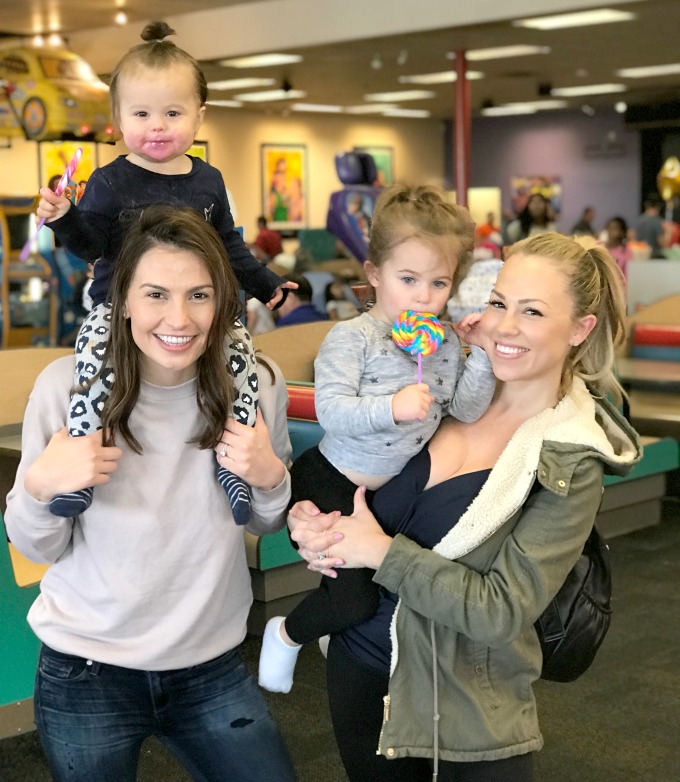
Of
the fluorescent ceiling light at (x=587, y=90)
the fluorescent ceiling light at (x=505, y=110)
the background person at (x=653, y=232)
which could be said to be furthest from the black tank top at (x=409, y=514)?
the fluorescent ceiling light at (x=505, y=110)

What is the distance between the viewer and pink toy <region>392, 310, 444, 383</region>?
6.11 feet

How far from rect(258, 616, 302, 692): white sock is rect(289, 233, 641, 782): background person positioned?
0.57ft

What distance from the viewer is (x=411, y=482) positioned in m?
1.90

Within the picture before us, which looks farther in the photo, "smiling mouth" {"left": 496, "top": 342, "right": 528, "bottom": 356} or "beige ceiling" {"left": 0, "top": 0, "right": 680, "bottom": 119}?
"beige ceiling" {"left": 0, "top": 0, "right": 680, "bottom": 119}

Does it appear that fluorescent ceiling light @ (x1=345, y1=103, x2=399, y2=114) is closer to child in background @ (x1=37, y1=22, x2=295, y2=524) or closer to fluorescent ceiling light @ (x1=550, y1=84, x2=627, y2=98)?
fluorescent ceiling light @ (x1=550, y1=84, x2=627, y2=98)

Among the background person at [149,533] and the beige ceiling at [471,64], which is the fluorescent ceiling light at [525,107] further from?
the background person at [149,533]

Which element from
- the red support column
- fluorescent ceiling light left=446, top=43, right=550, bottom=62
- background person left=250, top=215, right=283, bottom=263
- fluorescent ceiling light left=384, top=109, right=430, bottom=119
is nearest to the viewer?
background person left=250, top=215, right=283, bottom=263

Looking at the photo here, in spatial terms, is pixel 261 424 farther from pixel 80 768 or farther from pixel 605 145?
pixel 605 145

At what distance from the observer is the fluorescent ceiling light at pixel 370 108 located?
Result: 20119 mm

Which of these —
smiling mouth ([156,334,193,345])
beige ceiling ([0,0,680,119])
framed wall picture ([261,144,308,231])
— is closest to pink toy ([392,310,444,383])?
smiling mouth ([156,334,193,345])

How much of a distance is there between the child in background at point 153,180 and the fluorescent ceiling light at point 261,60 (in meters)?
10.6

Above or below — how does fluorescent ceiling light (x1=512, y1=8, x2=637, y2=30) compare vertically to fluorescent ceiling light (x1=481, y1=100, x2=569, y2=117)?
below

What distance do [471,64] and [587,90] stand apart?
4.35 m

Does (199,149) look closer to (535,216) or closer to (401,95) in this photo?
(535,216)
